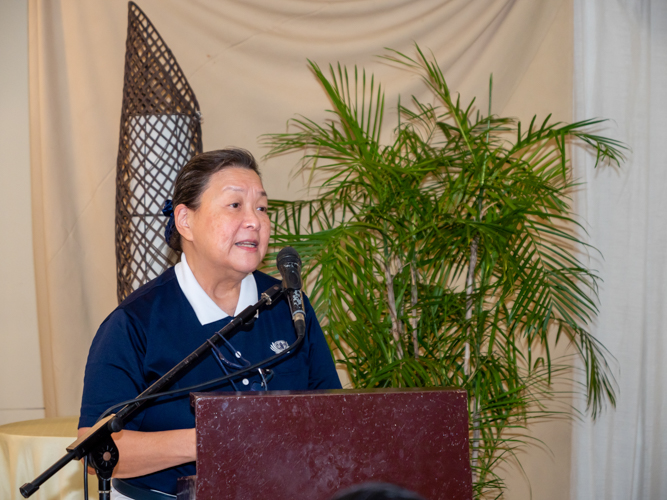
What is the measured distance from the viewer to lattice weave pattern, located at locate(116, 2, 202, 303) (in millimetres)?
2318

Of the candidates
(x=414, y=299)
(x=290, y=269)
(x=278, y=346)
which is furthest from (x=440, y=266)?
(x=290, y=269)

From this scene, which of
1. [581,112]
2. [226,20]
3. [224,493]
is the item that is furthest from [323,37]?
[224,493]

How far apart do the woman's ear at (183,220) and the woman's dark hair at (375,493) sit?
0.91 meters

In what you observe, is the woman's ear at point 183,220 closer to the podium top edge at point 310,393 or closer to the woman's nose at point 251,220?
the woman's nose at point 251,220

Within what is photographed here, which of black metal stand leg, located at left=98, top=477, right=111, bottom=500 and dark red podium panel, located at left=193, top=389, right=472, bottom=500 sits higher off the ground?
dark red podium panel, located at left=193, top=389, right=472, bottom=500

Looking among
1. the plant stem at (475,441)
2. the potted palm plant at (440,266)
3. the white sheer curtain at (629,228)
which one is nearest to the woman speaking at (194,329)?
the potted palm plant at (440,266)

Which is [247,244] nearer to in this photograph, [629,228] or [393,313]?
[393,313]

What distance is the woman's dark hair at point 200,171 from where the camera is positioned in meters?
1.65

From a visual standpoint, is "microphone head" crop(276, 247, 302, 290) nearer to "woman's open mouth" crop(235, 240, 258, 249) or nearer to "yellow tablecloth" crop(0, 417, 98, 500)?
"woman's open mouth" crop(235, 240, 258, 249)

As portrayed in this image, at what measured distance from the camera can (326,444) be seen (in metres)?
0.97

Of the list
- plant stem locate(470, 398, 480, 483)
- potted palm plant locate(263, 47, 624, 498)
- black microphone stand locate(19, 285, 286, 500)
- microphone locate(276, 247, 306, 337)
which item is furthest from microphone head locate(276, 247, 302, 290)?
plant stem locate(470, 398, 480, 483)

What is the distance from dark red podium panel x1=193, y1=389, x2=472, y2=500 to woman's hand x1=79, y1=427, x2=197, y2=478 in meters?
0.26

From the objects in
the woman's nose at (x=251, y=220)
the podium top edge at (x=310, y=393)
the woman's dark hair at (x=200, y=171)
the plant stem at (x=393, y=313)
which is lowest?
the podium top edge at (x=310, y=393)

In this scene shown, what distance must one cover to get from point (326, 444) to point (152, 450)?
18.8 inches
